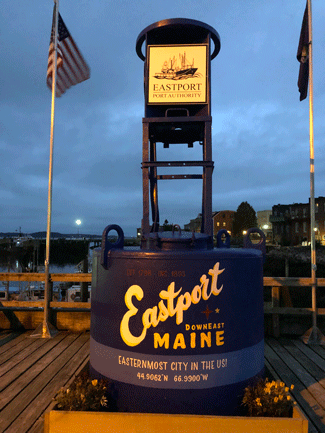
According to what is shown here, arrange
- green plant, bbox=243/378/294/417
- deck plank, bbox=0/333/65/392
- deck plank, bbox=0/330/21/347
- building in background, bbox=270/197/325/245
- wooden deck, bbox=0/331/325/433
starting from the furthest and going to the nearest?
1. building in background, bbox=270/197/325/245
2. deck plank, bbox=0/330/21/347
3. deck plank, bbox=0/333/65/392
4. wooden deck, bbox=0/331/325/433
5. green plant, bbox=243/378/294/417

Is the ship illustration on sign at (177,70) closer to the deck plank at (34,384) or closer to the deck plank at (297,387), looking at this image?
the deck plank at (297,387)

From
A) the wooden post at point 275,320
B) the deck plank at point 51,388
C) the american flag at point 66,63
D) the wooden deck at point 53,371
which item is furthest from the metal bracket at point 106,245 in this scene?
the american flag at point 66,63

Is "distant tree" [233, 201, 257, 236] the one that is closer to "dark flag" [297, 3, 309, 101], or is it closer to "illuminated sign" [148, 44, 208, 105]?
"dark flag" [297, 3, 309, 101]

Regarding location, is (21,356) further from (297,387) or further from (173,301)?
(297,387)

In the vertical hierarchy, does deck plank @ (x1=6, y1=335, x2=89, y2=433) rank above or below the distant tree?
below

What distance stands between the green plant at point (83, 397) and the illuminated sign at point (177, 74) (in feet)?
13.2

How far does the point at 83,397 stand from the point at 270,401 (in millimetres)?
1942

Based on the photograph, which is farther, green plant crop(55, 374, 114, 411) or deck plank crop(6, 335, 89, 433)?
deck plank crop(6, 335, 89, 433)

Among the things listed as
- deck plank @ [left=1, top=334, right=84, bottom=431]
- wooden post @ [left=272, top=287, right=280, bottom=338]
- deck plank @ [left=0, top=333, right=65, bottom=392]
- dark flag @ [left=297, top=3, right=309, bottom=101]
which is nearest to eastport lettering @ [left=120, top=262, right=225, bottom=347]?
deck plank @ [left=1, top=334, right=84, bottom=431]

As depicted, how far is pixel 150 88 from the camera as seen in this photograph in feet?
15.9

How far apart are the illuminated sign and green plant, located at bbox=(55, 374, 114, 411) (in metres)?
4.03

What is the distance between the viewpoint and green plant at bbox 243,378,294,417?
3.06 meters

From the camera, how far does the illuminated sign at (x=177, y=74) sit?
4.80m

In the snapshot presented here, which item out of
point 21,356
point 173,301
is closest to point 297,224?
point 21,356
